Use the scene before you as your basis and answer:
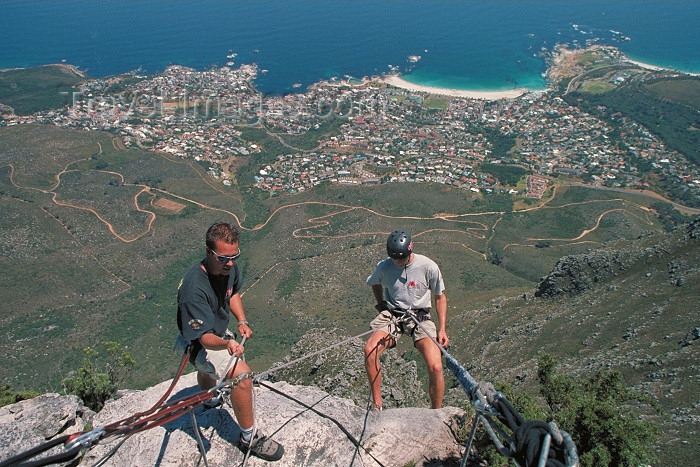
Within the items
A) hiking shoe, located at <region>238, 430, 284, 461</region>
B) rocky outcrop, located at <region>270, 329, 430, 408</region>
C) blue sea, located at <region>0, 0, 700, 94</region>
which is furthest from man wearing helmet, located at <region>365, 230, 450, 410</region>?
blue sea, located at <region>0, 0, 700, 94</region>

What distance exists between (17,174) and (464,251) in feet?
212

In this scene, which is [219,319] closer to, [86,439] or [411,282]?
[86,439]

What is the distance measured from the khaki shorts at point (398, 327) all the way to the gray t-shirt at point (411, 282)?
10.3 inches

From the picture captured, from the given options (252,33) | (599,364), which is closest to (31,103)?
(252,33)

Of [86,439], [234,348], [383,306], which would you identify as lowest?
[383,306]

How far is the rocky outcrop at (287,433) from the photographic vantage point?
720cm

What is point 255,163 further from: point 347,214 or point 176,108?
point 176,108

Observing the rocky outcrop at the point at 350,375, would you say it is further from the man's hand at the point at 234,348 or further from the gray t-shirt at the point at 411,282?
the man's hand at the point at 234,348

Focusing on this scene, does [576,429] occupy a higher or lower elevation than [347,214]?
higher

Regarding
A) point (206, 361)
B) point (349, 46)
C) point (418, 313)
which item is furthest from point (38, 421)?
point (349, 46)

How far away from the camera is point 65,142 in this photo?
8206 centimetres

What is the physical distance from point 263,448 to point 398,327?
10.1 feet

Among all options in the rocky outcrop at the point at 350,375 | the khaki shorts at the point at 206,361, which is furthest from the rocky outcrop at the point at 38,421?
the rocky outcrop at the point at 350,375

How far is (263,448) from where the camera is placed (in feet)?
22.9
